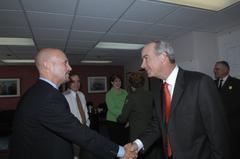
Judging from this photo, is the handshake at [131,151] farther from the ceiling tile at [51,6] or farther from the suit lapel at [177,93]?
the ceiling tile at [51,6]

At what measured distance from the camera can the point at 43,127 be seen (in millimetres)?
1414

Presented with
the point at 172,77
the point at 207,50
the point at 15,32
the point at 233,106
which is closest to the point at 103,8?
the point at 172,77

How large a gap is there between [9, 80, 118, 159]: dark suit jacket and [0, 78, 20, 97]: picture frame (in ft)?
24.2

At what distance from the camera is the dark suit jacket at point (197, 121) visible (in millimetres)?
1378

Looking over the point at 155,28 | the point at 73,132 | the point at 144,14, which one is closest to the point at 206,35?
the point at 155,28

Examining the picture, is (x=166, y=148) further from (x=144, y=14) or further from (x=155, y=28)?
(x=155, y=28)

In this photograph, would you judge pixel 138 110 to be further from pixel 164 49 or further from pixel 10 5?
pixel 10 5

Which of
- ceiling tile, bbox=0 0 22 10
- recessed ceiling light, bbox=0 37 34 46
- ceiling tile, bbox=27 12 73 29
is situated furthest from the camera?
recessed ceiling light, bbox=0 37 34 46

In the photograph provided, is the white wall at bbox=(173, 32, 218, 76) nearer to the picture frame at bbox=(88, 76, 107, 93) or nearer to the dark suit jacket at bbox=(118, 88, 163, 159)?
the dark suit jacket at bbox=(118, 88, 163, 159)

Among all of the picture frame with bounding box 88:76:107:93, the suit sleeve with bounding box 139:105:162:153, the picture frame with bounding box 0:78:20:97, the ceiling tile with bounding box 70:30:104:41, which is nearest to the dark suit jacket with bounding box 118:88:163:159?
the suit sleeve with bounding box 139:105:162:153

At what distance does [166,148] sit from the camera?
5.40ft

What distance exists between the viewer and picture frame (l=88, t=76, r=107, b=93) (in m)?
8.95

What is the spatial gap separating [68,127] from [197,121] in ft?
3.07

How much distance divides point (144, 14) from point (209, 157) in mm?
2336
